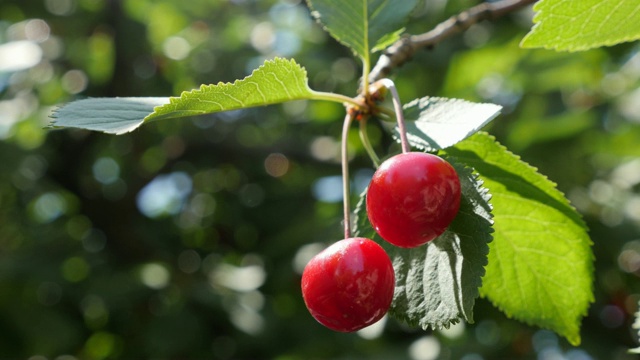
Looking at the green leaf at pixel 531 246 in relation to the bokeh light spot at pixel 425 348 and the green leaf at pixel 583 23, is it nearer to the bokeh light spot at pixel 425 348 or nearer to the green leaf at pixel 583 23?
A: the green leaf at pixel 583 23

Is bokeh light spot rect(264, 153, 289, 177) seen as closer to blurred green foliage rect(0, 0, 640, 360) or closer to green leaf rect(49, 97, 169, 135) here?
blurred green foliage rect(0, 0, 640, 360)

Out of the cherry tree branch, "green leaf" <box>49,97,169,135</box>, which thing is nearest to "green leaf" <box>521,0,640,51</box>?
the cherry tree branch

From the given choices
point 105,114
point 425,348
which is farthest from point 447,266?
point 425,348

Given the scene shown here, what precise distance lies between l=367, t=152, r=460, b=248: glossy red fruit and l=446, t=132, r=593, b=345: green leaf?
0.89 feet

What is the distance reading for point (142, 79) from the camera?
13.9 feet

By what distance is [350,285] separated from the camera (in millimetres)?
1134

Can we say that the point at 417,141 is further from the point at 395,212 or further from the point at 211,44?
the point at 211,44

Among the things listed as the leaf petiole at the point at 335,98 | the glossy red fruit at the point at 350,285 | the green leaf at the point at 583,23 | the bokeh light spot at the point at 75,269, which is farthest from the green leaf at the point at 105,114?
the bokeh light spot at the point at 75,269

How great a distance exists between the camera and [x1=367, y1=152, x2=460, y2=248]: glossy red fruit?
1.09m

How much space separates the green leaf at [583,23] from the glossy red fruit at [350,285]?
49 cm

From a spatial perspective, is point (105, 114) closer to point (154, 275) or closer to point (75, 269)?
point (154, 275)

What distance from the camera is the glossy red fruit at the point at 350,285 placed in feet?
3.72

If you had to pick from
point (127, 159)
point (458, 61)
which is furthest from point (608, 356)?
point (127, 159)

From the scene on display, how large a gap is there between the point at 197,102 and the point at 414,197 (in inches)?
16.0
